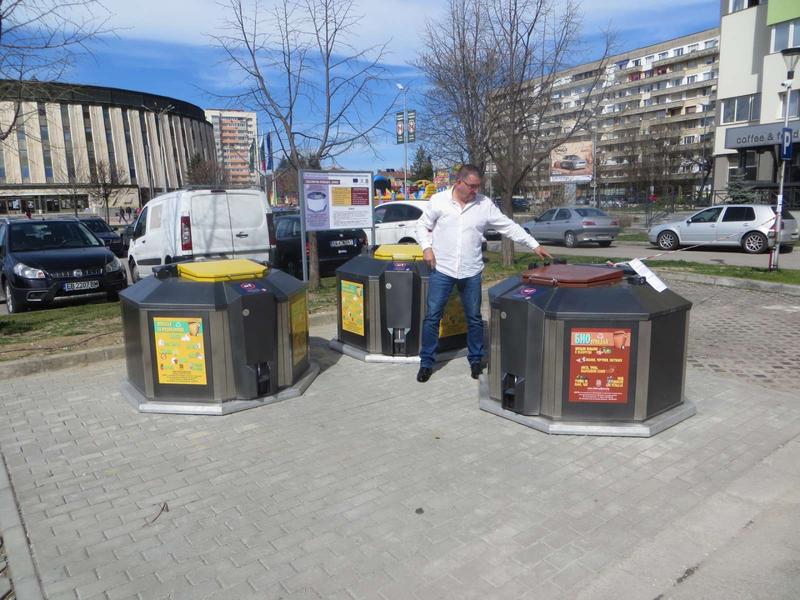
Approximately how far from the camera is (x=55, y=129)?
8012 cm

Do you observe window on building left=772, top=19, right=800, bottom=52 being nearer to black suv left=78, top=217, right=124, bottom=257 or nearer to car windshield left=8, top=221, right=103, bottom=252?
black suv left=78, top=217, right=124, bottom=257

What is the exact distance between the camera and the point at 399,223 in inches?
630

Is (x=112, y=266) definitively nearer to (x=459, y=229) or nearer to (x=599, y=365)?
(x=459, y=229)

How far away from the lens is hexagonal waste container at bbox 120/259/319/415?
476 centimetres

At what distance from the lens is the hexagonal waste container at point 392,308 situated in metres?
6.18

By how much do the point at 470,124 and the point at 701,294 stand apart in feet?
20.8

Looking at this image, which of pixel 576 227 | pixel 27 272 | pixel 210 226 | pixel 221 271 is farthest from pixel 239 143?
pixel 221 271

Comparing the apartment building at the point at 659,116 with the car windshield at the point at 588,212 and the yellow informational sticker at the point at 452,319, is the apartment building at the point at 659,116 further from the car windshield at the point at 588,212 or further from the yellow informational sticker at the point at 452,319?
the yellow informational sticker at the point at 452,319

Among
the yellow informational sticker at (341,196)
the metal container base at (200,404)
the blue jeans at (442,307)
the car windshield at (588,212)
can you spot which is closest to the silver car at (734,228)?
the car windshield at (588,212)

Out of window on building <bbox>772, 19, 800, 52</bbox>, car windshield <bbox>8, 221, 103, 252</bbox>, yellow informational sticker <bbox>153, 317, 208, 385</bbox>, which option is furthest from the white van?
window on building <bbox>772, 19, 800, 52</bbox>

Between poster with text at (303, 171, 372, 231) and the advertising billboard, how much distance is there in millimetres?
35702

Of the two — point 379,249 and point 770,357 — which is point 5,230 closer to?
point 379,249

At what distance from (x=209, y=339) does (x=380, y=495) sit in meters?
2.04

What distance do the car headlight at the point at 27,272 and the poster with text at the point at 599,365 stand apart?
29.7ft
